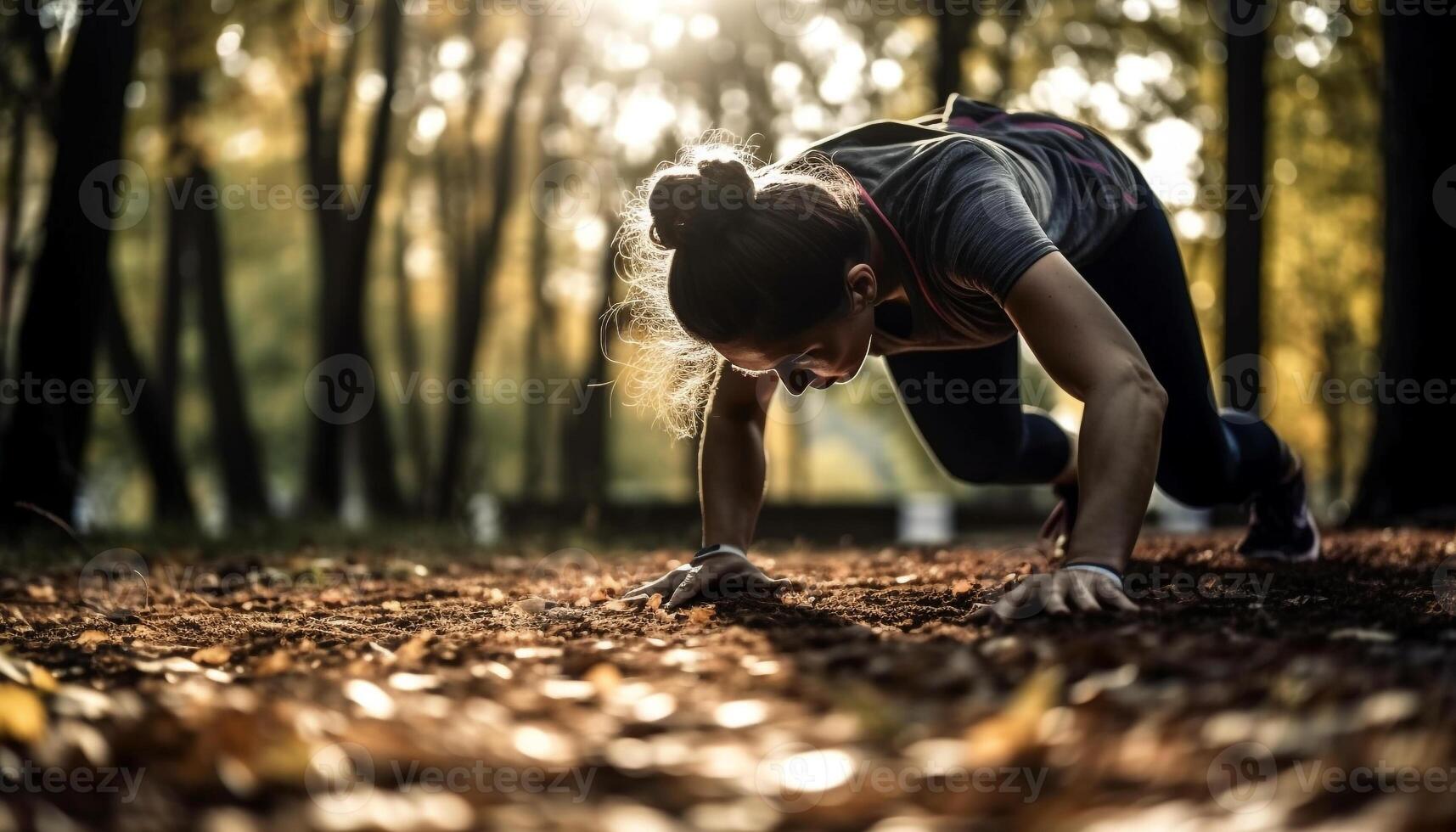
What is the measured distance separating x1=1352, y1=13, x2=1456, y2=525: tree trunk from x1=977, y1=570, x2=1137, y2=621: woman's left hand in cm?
493

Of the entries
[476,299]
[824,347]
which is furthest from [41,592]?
[476,299]

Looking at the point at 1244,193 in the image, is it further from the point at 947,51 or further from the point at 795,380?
the point at 795,380

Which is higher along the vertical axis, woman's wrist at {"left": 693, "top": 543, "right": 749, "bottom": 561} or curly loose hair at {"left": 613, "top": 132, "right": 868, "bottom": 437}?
curly loose hair at {"left": 613, "top": 132, "right": 868, "bottom": 437}

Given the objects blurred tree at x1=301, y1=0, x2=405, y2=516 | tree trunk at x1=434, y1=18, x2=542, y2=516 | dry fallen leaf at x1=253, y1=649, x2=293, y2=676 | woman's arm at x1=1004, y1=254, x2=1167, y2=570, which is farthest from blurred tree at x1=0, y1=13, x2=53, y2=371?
woman's arm at x1=1004, y1=254, x2=1167, y2=570

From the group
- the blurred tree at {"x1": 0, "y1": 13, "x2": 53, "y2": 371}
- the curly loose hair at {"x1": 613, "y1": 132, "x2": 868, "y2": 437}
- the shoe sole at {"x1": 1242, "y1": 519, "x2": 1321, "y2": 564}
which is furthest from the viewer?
the blurred tree at {"x1": 0, "y1": 13, "x2": 53, "y2": 371}

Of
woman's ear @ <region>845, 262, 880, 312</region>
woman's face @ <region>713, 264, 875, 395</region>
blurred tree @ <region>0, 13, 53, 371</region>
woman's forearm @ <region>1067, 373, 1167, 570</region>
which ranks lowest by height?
woman's forearm @ <region>1067, 373, 1167, 570</region>

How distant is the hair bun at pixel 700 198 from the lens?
9.72ft

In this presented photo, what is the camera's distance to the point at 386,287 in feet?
79.8

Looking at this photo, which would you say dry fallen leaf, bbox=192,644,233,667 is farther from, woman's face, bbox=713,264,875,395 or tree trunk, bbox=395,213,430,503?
tree trunk, bbox=395,213,430,503

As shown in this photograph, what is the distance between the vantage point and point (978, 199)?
9.60 ft

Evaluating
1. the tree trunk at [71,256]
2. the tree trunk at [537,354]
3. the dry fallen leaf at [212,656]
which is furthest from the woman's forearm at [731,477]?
the tree trunk at [537,354]

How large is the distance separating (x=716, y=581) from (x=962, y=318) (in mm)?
1049

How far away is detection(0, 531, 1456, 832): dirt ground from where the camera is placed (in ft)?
5.13

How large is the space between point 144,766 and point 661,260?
2.02 meters
